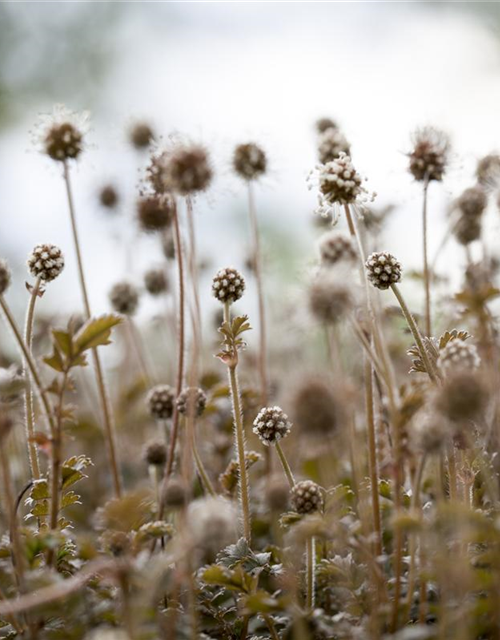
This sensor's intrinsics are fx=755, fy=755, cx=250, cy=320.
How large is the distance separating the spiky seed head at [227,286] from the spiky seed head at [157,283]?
4.82 feet

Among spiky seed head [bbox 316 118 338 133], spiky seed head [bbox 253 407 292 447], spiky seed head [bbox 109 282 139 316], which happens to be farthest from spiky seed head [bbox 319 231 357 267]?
spiky seed head [bbox 109 282 139 316]

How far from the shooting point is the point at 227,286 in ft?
6.14

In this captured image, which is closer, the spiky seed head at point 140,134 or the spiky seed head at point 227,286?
the spiky seed head at point 227,286

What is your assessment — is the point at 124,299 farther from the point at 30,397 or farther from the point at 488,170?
the point at 488,170

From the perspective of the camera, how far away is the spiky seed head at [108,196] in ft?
11.5

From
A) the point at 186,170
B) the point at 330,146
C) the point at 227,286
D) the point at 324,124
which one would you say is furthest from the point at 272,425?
the point at 324,124

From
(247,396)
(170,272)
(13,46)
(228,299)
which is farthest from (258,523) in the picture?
(13,46)

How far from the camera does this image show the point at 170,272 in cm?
338

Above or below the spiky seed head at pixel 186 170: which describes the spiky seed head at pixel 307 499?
below

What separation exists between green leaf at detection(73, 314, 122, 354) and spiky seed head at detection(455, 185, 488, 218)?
54.2 inches

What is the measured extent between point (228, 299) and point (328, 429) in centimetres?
64

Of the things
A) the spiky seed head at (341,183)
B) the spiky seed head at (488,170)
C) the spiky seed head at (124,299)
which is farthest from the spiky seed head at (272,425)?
the spiky seed head at (124,299)

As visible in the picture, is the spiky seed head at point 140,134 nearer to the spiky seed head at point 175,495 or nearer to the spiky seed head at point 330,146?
the spiky seed head at point 330,146

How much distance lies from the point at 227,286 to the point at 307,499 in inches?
23.2
